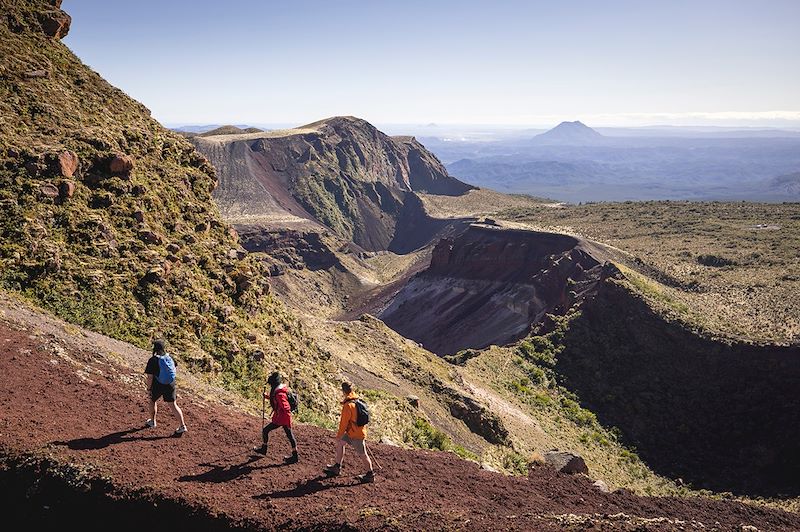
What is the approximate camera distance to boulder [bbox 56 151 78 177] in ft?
53.3

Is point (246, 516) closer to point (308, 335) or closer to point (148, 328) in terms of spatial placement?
point (148, 328)

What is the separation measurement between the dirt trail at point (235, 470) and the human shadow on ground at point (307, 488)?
0.03 metres

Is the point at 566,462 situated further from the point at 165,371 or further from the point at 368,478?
the point at 165,371

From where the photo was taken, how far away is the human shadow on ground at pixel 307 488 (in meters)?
9.02

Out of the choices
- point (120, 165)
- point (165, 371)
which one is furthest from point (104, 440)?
point (120, 165)

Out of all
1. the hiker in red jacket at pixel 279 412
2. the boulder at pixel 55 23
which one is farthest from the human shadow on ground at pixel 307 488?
the boulder at pixel 55 23

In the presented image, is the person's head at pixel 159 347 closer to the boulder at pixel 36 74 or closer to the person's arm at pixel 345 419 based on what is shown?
the person's arm at pixel 345 419

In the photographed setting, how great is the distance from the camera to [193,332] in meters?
15.3

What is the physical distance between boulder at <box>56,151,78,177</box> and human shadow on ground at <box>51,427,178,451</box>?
375 inches

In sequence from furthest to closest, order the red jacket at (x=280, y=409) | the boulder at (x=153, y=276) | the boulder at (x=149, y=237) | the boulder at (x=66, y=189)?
the boulder at (x=149, y=237)
the boulder at (x=66, y=189)
the boulder at (x=153, y=276)
the red jacket at (x=280, y=409)

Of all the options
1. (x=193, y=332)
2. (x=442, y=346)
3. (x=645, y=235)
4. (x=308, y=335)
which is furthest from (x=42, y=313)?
(x=645, y=235)

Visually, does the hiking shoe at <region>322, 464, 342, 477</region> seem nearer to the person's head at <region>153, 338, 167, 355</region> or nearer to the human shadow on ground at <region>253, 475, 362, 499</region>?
the human shadow on ground at <region>253, 475, 362, 499</region>


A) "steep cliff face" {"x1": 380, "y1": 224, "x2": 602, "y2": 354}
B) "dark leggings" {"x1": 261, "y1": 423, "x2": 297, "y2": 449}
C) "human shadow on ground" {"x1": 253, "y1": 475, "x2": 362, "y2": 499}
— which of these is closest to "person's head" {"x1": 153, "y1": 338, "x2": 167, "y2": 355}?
"dark leggings" {"x1": 261, "y1": 423, "x2": 297, "y2": 449}

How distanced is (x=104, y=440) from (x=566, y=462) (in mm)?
10906
